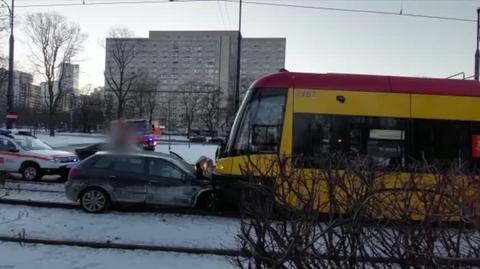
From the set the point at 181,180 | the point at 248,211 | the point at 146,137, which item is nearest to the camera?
the point at 248,211

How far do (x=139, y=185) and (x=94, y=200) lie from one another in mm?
1069

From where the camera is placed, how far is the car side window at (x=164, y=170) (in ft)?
37.9

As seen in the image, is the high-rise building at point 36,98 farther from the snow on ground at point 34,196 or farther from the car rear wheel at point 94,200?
the car rear wheel at point 94,200

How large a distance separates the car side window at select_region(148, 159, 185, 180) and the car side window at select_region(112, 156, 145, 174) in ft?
0.70

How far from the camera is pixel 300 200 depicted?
12.5 ft

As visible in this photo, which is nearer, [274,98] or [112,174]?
[274,98]

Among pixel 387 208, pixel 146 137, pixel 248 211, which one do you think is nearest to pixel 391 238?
pixel 387 208

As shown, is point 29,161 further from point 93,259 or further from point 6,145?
point 93,259

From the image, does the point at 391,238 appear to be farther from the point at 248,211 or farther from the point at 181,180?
the point at 181,180

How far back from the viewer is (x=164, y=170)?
11633mm

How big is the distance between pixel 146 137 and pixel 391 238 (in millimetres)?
30207

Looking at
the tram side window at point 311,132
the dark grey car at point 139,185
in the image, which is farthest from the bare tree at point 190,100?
the tram side window at point 311,132

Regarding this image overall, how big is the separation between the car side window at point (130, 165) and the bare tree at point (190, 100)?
304 feet

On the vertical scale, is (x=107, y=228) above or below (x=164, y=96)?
below
